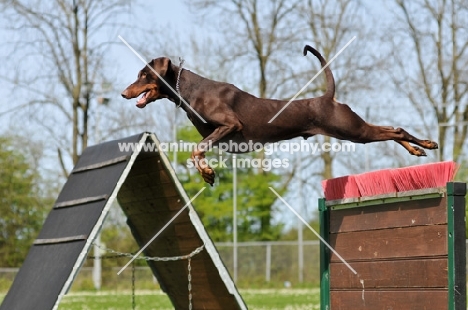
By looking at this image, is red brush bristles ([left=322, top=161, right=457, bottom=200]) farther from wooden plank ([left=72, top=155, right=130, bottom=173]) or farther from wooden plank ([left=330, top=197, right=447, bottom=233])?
wooden plank ([left=72, top=155, right=130, bottom=173])

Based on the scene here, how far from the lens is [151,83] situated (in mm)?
5391

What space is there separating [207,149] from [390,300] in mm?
1847

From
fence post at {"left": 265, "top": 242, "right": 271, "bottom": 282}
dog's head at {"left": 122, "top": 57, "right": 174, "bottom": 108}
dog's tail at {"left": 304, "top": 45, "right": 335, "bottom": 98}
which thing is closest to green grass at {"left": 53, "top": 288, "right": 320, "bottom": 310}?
dog's tail at {"left": 304, "top": 45, "right": 335, "bottom": 98}

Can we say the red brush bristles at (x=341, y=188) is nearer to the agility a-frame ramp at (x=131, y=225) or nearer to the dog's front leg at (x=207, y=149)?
the agility a-frame ramp at (x=131, y=225)

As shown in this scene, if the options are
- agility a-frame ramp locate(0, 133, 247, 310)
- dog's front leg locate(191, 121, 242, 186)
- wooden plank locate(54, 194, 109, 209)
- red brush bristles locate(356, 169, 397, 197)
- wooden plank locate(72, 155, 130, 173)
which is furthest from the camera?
wooden plank locate(72, 155, 130, 173)

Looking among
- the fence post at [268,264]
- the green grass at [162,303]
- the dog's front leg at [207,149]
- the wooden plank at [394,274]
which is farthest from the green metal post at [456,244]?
the fence post at [268,264]

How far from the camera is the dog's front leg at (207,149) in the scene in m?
4.90

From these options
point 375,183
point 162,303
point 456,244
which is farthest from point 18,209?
point 456,244

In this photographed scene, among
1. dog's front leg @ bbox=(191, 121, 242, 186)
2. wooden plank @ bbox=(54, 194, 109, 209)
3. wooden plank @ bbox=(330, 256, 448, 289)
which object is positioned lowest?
wooden plank @ bbox=(330, 256, 448, 289)

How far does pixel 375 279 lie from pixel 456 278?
1.12 m

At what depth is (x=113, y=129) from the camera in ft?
91.8

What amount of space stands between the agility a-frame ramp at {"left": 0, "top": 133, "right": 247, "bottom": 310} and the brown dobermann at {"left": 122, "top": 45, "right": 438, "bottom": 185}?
1.99m

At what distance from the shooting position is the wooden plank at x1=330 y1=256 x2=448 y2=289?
537cm

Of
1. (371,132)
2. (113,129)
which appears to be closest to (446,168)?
(371,132)
